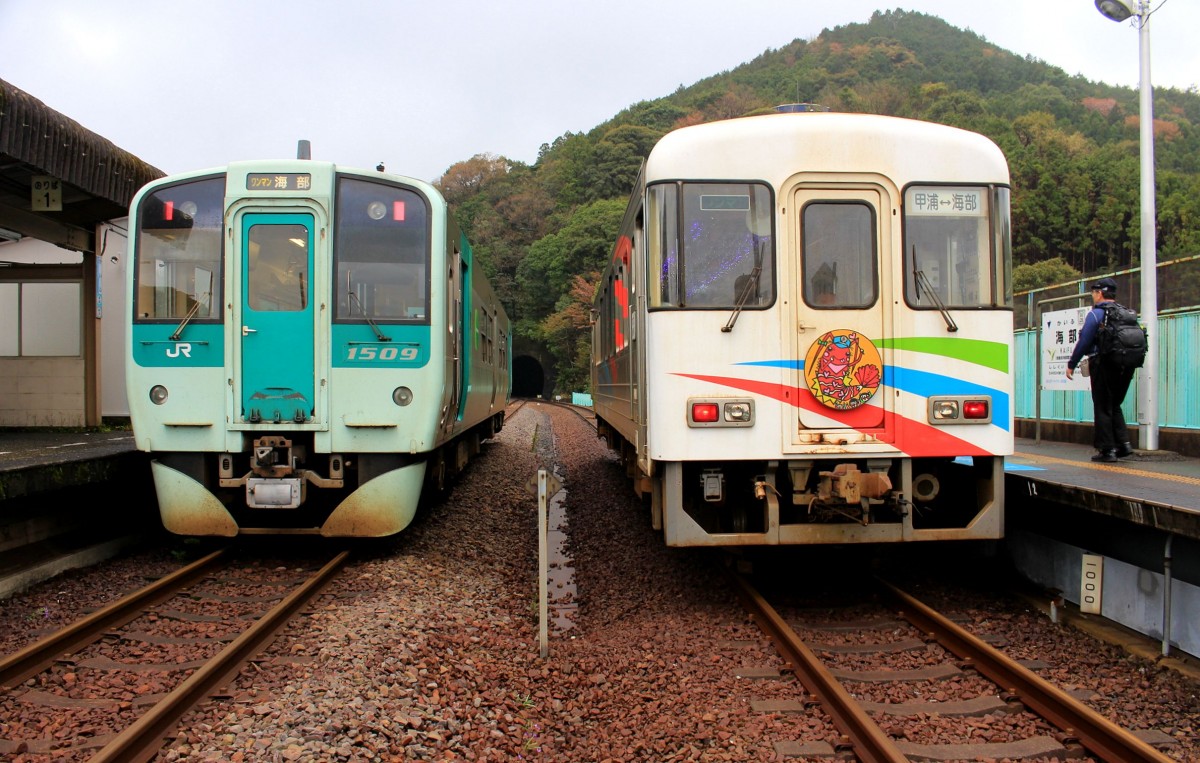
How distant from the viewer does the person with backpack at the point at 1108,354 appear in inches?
259

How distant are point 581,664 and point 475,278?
251 inches

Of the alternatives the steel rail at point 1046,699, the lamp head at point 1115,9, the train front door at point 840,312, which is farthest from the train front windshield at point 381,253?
the lamp head at point 1115,9

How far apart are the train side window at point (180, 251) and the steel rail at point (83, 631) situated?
6.57 feet

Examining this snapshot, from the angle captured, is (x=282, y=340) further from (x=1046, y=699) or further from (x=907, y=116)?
(x=907, y=116)

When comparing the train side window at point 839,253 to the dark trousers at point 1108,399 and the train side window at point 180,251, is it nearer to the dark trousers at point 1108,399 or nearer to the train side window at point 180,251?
the dark trousers at point 1108,399

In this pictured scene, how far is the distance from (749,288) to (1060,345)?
5374 millimetres

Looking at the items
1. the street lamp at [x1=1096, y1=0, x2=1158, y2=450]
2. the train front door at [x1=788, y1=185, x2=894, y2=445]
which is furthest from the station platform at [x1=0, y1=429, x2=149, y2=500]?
the street lamp at [x1=1096, y1=0, x2=1158, y2=450]

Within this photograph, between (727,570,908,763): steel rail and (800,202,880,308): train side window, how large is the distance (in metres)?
2.00

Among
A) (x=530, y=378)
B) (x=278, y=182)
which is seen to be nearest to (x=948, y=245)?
(x=278, y=182)

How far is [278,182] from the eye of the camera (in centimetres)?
643

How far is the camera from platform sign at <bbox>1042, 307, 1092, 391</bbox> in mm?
8305

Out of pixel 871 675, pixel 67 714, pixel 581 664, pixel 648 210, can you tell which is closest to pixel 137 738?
pixel 67 714

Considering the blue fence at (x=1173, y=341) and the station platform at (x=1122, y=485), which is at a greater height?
the blue fence at (x=1173, y=341)

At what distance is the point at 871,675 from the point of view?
4.16m
